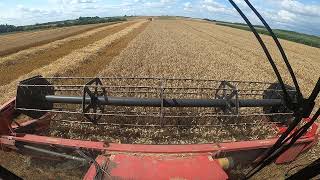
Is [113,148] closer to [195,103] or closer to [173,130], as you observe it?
[195,103]

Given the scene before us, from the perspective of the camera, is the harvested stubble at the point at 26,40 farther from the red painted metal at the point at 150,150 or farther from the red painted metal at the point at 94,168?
the red painted metal at the point at 94,168

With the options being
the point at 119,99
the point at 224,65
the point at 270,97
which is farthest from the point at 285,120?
the point at 224,65

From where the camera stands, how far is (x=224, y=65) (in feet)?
61.4

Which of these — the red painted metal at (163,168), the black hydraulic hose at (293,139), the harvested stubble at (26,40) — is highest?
the black hydraulic hose at (293,139)

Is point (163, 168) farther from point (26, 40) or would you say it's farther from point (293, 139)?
point (26, 40)

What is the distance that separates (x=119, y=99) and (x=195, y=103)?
1.30 meters

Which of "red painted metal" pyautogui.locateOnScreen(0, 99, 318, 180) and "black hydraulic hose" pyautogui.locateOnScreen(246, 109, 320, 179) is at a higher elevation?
"black hydraulic hose" pyautogui.locateOnScreen(246, 109, 320, 179)

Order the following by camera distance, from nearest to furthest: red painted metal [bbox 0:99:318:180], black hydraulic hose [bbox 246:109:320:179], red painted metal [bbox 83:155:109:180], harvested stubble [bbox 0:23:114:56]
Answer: black hydraulic hose [bbox 246:109:320:179] → red painted metal [bbox 83:155:109:180] → red painted metal [bbox 0:99:318:180] → harvested stubble [bbox 0:23:114:56]

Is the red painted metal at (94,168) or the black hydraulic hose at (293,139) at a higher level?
the black hydraulic hose at (293,139)

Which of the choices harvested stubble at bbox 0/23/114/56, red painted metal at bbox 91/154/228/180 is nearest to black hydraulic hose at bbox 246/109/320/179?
red painted metal at bbox 91/154/228/180

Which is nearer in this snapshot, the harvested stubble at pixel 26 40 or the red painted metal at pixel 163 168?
the red painted metal at pixel 163 168

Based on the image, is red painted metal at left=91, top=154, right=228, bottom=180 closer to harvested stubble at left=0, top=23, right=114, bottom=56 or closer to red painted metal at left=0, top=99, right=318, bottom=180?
red painted metal at left=0, top=99, right=318, bottom=180

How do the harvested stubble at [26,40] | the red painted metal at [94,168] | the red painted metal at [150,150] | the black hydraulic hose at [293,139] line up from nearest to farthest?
the black hydraulic hose at [293,139]
the red painted metal at [94,168]
the red painted metal at [150,150]
the harvested stubble at [26,40]

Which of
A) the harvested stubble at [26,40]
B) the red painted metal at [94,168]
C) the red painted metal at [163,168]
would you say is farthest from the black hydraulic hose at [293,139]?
the harvested stubble at [26,40]
